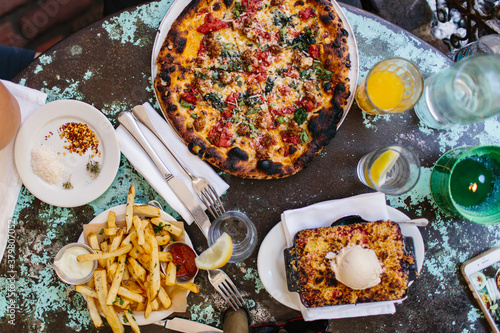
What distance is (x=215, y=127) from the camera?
2.30 m

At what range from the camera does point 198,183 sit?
229 centimetres

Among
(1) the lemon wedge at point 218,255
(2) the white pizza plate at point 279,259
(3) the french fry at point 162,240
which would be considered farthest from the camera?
(2) the white pizza plate at point 279,259

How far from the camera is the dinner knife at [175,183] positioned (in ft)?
7.52

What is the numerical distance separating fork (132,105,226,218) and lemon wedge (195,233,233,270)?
35 cm

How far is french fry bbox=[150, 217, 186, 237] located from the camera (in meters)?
2.18

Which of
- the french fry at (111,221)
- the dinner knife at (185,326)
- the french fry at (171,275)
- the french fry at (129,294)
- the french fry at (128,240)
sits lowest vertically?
the dinner knife at (185,326)

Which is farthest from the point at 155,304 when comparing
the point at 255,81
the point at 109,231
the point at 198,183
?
the point at 255,81

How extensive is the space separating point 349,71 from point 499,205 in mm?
1290

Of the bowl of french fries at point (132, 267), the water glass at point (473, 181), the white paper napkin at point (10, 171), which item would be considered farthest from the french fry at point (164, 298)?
the water glass at point (473, 181)

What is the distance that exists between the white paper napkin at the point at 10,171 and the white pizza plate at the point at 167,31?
0.82 meters

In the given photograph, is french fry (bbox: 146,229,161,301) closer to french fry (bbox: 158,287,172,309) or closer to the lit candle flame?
french fry (bbox: 158,287,172,309)

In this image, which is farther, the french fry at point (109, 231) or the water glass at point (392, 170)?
the water glass at point (392, 170)

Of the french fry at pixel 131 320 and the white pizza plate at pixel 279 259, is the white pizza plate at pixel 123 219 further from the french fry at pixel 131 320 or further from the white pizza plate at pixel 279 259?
the white pizza plate at pixel 279 259

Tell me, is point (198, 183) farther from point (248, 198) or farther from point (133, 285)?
point (133, 285)
